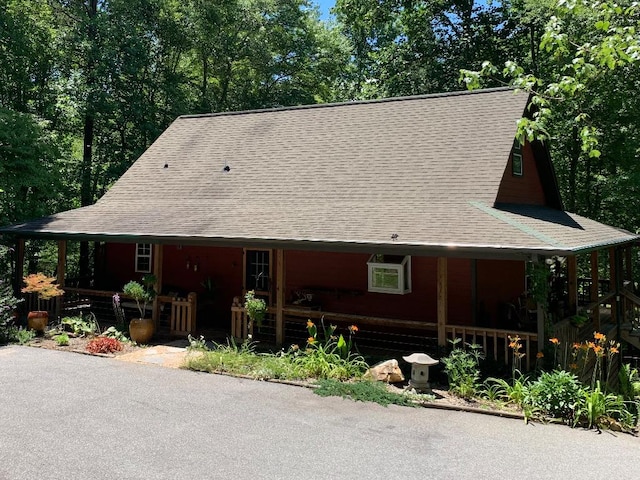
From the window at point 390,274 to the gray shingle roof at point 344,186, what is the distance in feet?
3.22

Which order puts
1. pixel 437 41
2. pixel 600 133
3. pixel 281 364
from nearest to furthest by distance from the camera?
pixel 281 364 → pixel 600 133 → pixel 437 41

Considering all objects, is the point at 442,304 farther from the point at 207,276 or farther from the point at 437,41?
the point at 437,41

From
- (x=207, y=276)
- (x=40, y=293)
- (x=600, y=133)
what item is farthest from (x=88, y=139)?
(x=600, y=133)

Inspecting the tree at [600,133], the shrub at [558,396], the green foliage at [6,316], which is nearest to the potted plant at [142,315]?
the green foliage at [6,316]

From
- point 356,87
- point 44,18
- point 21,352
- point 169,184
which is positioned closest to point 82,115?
point 44,18

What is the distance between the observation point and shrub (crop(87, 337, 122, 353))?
1012 centimetres

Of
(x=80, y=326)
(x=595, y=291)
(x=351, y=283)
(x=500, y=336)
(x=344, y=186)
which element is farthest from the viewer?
(x=344, y=186)

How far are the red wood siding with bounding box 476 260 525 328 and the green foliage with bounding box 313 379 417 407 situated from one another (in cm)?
369

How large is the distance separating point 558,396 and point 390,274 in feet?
14.3

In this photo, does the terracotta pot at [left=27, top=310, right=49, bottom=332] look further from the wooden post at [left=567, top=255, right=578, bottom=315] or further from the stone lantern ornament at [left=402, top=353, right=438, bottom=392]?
the wooden post at [left=567, top=255, right=578, bottom=315]

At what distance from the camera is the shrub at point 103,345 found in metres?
10.1

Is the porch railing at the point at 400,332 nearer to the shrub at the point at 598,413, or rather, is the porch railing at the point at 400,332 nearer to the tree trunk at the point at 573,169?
the shrub at the point at 598,413

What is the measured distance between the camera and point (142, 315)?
11320 millimetres

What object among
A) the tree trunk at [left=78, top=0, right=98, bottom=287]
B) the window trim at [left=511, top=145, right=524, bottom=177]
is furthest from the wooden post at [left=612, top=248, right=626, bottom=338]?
the tree trunk at [left=78, top=0, right=98, bottom=287]
